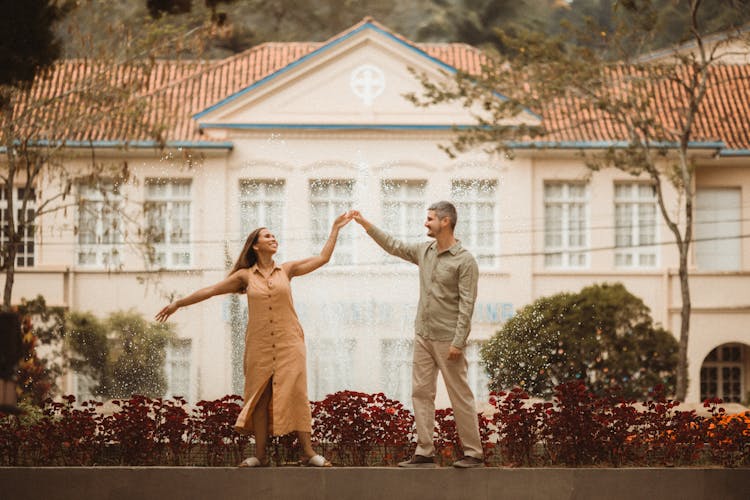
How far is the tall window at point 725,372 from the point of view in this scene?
3731cm

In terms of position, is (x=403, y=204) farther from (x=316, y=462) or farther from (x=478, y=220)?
(x=316, y=462)

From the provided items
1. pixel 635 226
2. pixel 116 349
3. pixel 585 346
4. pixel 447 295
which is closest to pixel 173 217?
pixel 116 349

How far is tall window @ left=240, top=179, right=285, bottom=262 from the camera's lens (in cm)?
3506

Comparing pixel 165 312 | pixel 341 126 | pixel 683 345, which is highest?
pixel 341 126

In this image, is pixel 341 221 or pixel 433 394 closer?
pixel 433 394

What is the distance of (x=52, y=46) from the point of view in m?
11.9

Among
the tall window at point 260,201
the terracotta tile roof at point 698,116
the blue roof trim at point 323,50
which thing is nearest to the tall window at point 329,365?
the tall window at point 260,201

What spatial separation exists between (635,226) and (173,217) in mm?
12497

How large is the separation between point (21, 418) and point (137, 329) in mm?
19107

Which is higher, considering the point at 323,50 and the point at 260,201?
the point at 323,50

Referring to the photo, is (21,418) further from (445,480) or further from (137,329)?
(137,329)

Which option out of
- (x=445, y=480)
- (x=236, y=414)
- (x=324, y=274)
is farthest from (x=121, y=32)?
(x=445, y=480)

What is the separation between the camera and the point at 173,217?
115 ft

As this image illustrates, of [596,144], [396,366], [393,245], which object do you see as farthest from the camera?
[596,144]
